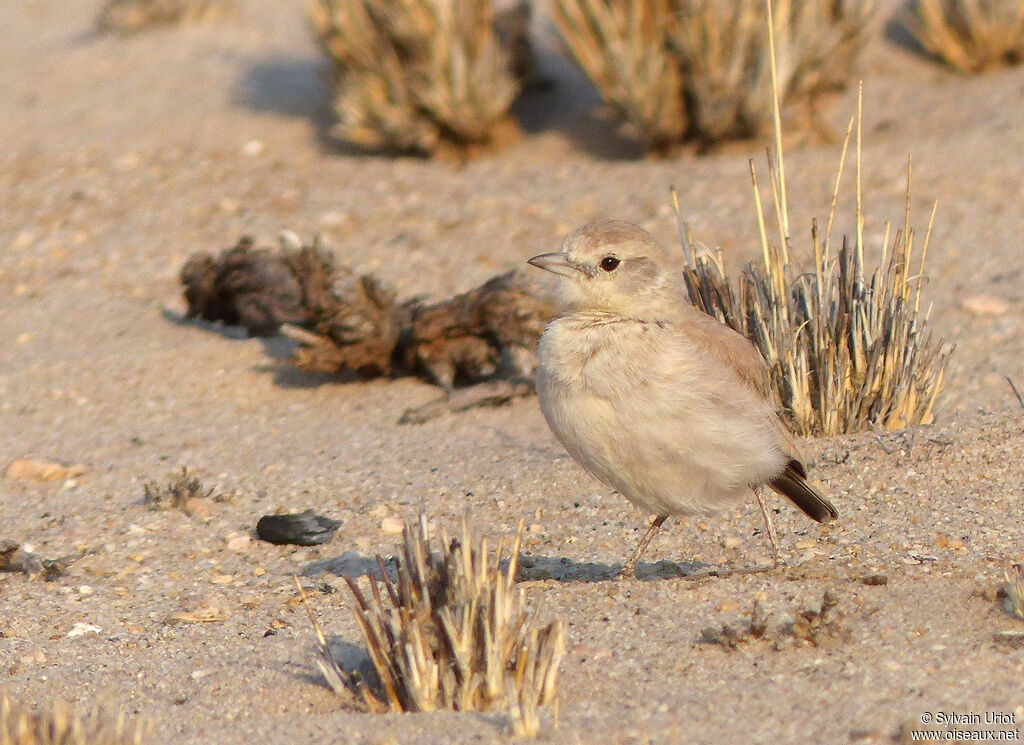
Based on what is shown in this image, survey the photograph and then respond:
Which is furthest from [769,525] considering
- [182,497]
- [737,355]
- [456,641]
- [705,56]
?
[705,56]

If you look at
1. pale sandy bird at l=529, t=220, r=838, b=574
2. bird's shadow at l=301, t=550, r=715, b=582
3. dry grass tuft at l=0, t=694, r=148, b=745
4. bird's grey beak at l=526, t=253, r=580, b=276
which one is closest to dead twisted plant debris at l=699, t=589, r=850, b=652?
pale sandy bird at l=529, t=220, r=838, b=574

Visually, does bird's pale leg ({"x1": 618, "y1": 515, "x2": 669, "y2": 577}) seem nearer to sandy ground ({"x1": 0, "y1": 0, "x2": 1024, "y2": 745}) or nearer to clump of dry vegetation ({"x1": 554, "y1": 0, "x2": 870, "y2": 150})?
sandy ground ({"x1": 0, "y1": 0, "x2": 1024, "y2": 745})

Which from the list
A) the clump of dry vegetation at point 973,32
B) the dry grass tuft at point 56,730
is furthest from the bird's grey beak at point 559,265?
the clump of dry vegetation at point 973,32

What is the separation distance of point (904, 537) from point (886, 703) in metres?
1.49

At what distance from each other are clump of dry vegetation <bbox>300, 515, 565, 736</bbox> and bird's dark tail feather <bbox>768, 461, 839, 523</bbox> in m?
1.44

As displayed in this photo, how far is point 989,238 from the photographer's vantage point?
8.90 m

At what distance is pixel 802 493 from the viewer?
193 inches

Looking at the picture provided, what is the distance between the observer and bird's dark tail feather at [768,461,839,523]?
4.85m

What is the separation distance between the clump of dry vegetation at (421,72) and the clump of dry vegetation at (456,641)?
24.9 ft

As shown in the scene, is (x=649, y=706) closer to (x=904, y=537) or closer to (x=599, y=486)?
(x=904, y=537)

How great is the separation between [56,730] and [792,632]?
2225mm

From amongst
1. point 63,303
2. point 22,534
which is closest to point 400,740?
point 22,534

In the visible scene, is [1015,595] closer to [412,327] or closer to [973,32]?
[412,327]

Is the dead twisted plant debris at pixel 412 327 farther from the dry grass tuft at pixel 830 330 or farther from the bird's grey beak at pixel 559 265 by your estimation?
the bird's grey beak at pixel 559 265
